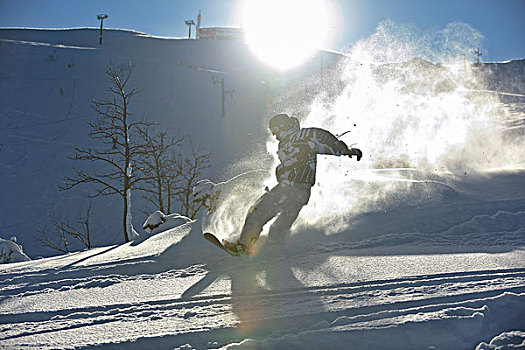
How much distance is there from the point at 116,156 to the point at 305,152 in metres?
21.8

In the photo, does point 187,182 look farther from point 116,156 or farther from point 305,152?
point 305,152

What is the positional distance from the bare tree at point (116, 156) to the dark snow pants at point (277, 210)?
5782mm

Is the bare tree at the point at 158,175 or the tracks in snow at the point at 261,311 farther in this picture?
the bare tree at the point at 158,175

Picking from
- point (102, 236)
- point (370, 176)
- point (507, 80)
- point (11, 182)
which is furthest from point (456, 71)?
point (507, 80)

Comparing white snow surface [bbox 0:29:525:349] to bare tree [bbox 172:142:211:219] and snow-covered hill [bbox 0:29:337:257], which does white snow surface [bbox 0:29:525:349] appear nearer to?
bare tree [bbox 172:142:211:219]

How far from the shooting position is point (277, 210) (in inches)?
188

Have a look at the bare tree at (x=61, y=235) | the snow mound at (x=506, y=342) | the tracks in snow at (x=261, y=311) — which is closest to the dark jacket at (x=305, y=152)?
the tracks in snow at (x=261, y=311)

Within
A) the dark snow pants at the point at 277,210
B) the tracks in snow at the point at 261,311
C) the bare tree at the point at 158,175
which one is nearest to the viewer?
the tracks in snow at the point at 261,311

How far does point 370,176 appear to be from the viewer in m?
7.55

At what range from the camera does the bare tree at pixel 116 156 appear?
11.9 metres

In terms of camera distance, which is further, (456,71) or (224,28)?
(224,28)

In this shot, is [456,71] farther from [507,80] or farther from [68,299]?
[507,80]

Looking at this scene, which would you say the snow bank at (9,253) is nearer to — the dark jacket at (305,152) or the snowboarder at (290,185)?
the snowboarder at (290,185)

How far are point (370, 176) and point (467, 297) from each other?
4.62m
